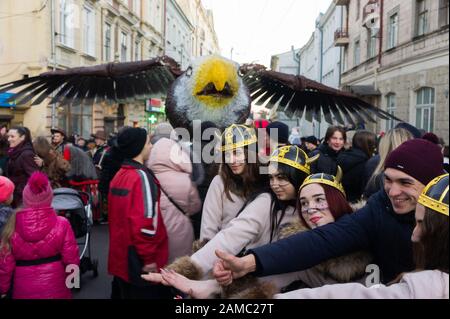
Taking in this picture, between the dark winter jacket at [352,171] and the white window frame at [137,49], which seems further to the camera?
the white window frame at [137,49]

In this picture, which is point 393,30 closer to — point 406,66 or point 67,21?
point 406,66

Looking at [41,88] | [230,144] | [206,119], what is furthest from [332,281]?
[41,88]

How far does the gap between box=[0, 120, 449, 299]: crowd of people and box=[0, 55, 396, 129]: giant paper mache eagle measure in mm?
355

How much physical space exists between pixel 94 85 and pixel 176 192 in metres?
2.24

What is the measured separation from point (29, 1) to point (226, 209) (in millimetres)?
5062

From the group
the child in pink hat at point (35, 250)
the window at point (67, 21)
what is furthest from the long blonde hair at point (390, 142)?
the window at point (67, 21)

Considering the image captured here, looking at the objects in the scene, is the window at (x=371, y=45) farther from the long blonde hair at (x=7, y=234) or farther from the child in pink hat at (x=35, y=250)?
the long blonde hair at (x=7, y=234)

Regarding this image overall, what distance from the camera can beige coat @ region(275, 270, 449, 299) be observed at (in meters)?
1.08

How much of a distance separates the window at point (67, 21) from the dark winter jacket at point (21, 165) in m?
2.50

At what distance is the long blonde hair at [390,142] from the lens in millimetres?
2834

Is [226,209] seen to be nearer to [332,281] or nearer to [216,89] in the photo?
[332,281]

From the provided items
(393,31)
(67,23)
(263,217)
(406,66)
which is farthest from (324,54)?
(263,217)

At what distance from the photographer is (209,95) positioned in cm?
320
